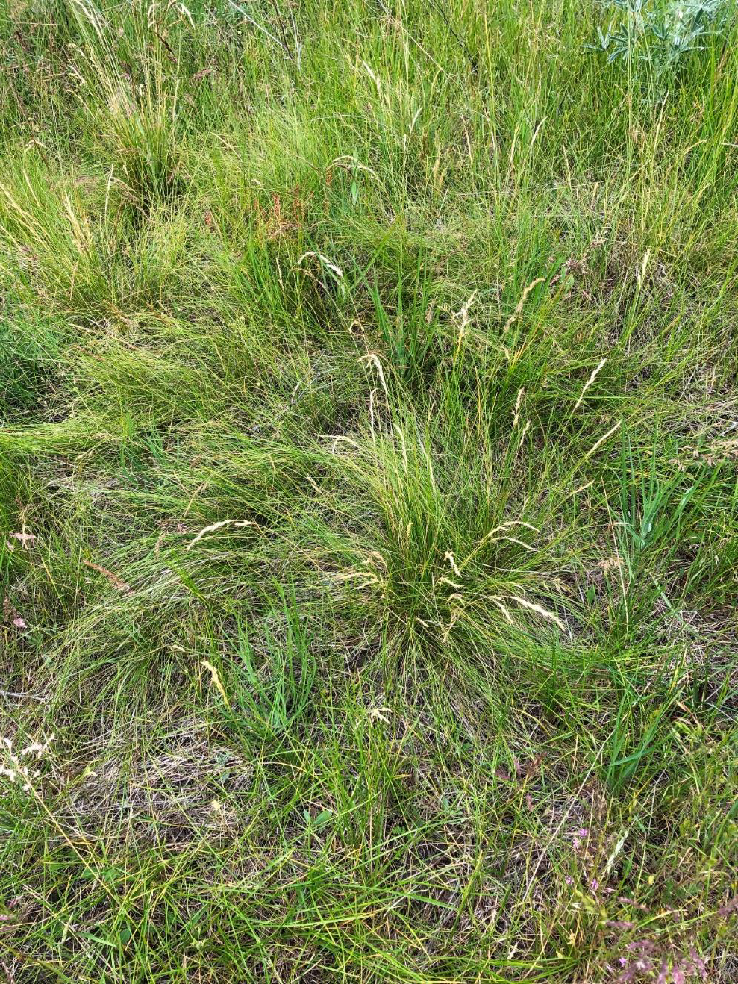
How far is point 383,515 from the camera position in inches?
68.9

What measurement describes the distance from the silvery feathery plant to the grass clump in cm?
2

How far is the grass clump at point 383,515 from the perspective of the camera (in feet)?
4.48

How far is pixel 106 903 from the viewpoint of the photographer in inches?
55.8

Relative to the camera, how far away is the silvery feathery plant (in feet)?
8.07

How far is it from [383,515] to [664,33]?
2000mm

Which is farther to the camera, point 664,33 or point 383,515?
point 664,33

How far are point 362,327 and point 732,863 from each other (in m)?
1.57

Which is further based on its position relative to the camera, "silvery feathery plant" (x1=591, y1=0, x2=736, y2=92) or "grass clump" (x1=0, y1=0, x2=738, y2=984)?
"silvery feathery plant" (x1=591, y1=0, x2=736, y2=92)

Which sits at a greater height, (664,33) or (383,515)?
(664,33)

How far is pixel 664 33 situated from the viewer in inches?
99.3

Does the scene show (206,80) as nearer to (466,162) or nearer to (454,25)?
(454,25)

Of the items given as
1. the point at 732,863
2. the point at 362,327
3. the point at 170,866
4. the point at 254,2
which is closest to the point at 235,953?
the point at 170,866

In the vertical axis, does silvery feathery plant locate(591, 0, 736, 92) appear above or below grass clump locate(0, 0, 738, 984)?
above

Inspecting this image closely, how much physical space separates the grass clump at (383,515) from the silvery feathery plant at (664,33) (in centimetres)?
2
